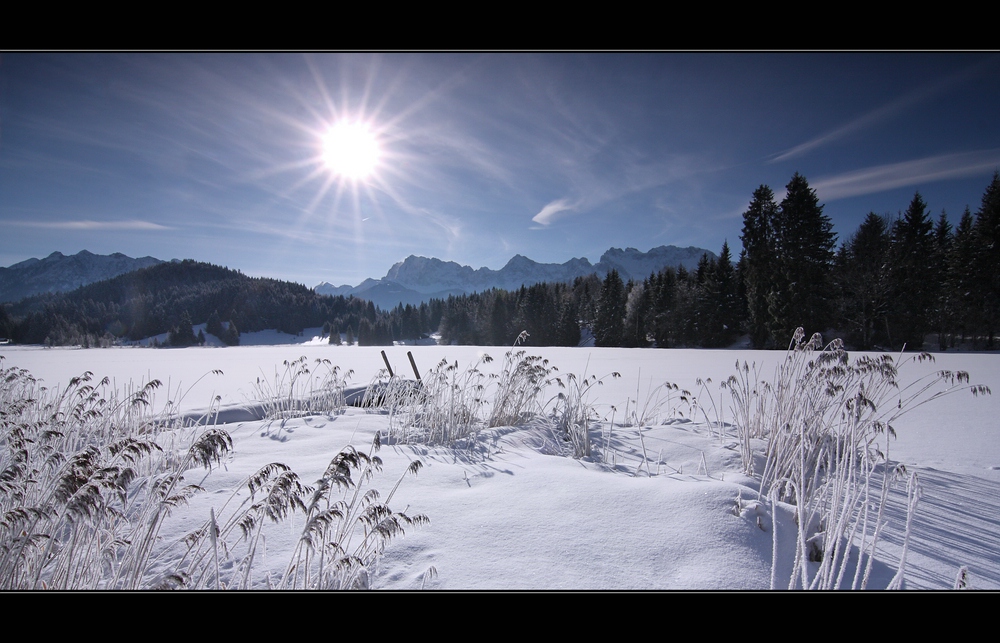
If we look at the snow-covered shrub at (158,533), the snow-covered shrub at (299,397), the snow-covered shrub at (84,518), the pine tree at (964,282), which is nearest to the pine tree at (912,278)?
the pine tree at (964,282)

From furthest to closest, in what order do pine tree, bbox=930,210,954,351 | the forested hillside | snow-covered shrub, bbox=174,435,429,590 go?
the forested hillside < pine tree, bbox=930,210,954,351 < snow-covered shrub, bbox=174,435,429,590

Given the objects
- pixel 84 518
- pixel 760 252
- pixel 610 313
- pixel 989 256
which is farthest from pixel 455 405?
pixel 610 313

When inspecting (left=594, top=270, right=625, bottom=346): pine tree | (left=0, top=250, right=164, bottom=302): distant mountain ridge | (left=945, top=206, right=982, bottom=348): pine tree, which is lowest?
(left=0, top=250, right=164, bottom=302): distant mountain ridge

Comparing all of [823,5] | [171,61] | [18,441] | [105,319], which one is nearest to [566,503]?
[18,441]

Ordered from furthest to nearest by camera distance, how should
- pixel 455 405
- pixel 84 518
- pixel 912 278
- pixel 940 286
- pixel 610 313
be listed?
1. pixel 610 313
2. pixel 912 278
3. pixel 940 286
4. pixel 455 405
5. pixel 84 518

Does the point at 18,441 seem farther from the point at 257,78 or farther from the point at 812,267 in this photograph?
the point at 812,267

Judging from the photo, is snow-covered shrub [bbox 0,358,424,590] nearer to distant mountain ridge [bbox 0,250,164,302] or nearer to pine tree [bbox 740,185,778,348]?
distant mountain ridge [bbox 0,250,164,302]

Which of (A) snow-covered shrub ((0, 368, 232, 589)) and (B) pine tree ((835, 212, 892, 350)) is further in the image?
(B) pine tree ((835, 212, 892, 350))

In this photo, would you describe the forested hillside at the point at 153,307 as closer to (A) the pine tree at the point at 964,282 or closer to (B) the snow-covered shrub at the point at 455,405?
(B) the snow-covered shrub at the point at 455,405

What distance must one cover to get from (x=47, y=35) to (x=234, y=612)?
3.11m

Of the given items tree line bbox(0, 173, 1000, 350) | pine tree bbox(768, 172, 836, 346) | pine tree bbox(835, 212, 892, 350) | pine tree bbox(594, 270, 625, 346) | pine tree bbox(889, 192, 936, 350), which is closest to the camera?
tree line bbox(0, 173, 1000, 350)

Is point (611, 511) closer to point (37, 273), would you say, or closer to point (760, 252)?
point (760, 252)

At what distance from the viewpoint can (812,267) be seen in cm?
554

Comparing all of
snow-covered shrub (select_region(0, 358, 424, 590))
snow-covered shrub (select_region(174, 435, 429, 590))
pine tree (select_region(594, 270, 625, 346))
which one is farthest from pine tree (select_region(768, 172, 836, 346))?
pine tree (select_region(594, 270, 625, 346))
